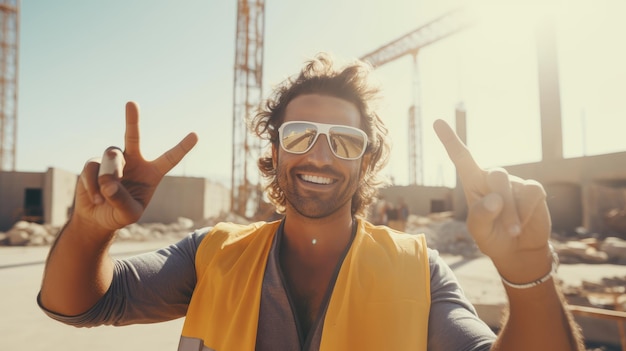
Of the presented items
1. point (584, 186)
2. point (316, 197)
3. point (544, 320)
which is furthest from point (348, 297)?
point (584, 186)

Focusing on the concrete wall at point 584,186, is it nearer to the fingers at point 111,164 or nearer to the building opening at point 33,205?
the fingers at point 111,164

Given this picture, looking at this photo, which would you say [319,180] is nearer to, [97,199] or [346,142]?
[346,142]

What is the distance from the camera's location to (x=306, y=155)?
2055 millimetres

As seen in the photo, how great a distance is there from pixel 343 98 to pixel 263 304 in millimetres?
1246

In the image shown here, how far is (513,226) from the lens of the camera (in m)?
1.07

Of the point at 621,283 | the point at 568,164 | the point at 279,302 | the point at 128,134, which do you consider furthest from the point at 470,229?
the point at 568,164

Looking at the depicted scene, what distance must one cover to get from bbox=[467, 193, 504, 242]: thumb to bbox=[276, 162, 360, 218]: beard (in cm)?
97

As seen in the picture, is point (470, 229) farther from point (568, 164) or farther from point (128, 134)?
point (568, 164)

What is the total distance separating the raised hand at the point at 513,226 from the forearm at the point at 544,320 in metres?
0.05

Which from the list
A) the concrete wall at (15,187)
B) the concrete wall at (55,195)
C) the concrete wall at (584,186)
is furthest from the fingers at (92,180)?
the concrete wall at (15,187)

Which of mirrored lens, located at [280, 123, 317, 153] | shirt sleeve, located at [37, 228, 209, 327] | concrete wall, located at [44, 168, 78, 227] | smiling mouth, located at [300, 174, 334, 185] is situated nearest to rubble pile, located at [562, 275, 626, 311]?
smiling mouth, located at [300, 174, 334, 185]

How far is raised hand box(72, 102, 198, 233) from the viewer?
1.39 m

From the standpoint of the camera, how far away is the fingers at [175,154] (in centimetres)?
166

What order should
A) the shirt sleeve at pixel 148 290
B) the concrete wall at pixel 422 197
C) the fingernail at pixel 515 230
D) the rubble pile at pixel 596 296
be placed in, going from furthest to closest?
the concrete wall at pixel 422 197 < the rubble pile at pixel 596 296 < the shirt sleeve at pixel 148 290 < the fingernail at pixel 515 230
